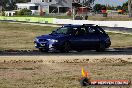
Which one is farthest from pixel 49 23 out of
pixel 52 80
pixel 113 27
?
pixel 52 80

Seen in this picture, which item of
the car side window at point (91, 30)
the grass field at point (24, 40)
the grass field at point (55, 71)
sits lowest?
the grass field at point (24, 40)

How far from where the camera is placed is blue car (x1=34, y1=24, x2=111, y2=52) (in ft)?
74.9

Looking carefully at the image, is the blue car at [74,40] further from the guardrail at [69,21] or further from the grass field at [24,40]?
the guardrail at [69,21]

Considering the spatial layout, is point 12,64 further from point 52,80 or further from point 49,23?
point 49,23

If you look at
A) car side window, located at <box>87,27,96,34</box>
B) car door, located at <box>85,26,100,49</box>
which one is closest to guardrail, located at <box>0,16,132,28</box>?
car side window, located at <box>87,27,96,34</box>

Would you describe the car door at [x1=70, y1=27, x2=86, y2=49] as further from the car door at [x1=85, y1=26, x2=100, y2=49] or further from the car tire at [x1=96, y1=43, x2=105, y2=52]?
the car tire at [x1=96, y1=43, x2=105, y2=52]

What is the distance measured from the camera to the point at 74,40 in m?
23.3

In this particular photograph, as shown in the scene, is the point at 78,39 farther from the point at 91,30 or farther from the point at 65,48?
the point at 91,30

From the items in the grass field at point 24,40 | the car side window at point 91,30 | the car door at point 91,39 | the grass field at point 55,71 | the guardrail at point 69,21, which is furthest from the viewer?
the guardrail at point 69,21

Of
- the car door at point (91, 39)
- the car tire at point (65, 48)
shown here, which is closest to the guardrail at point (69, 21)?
the car door at point (91, 39)

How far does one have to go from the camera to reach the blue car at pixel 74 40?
74.9 ft

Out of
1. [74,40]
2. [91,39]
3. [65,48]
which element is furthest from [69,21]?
[65,48]

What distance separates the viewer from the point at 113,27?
51.9 metres

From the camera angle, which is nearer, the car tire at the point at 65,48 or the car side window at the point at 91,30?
the car tire at the point at 65,48
